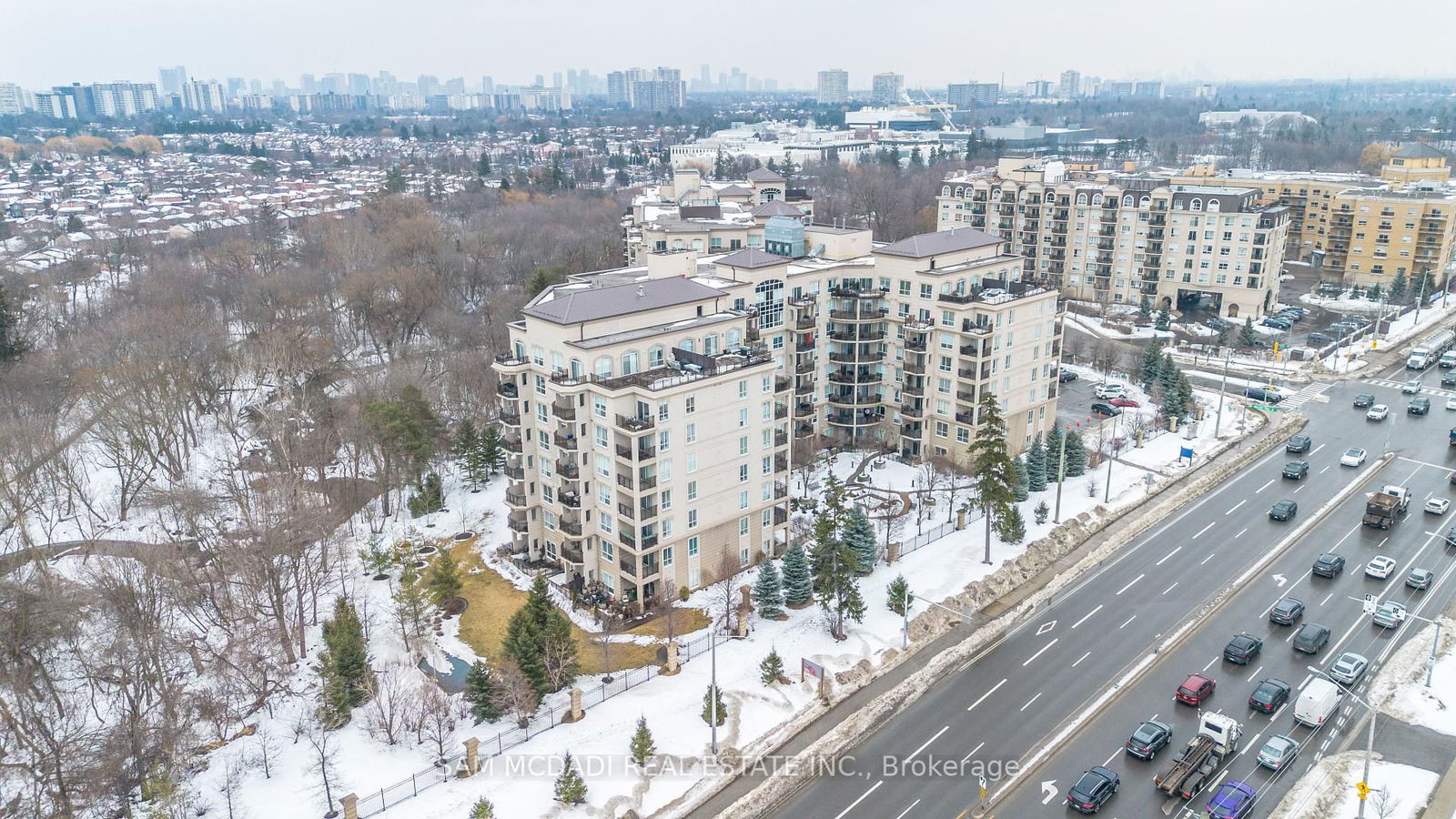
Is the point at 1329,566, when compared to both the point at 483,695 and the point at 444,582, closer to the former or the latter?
the point at 483,695

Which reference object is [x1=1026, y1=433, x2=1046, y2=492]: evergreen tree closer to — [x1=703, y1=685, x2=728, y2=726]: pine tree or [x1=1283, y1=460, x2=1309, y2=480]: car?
[x1=1283, y1=460, x2=1309, y2=480]: car

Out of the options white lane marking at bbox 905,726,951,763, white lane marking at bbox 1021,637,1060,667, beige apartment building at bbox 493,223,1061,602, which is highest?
beige apartment building at bbox 493,223,1061,602

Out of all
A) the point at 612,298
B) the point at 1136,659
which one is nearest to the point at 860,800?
the point at 1136,659

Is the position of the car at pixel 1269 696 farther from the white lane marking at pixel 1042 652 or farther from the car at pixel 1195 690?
the white lane marking at pixel 1042 652

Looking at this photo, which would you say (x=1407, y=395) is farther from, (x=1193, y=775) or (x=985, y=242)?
(x=1193, y=775)

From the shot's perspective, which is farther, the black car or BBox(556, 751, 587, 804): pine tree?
the black car

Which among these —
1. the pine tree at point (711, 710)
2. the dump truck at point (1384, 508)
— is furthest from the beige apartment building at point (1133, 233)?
the pine tree at point (711, 710)

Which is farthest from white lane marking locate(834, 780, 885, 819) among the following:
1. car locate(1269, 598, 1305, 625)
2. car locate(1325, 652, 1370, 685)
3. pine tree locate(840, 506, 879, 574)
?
car locate(1269, 598, 1305, 625)
